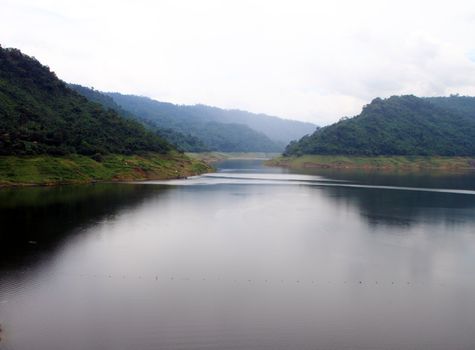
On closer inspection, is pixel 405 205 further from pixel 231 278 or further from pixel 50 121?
pixel 50 121

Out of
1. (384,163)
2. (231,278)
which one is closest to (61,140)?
(231,278)

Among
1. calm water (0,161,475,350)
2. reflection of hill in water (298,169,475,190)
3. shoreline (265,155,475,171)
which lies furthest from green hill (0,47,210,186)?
shoreline (265,155,475,171)

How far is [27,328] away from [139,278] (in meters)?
8.48

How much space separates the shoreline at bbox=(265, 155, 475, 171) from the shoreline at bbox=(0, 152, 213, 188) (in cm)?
7108

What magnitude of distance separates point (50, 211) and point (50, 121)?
183ft

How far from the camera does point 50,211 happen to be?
49.2 m

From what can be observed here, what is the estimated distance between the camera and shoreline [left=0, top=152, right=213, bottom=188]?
7325 centimetres

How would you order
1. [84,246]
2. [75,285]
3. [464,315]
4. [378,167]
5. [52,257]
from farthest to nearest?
1. [378,167]
2. [84,246]
3. [52,257]
4. [75,285]
5. [464,315]

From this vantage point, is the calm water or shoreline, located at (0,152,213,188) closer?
the calm water

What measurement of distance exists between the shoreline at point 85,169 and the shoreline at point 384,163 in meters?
71.1

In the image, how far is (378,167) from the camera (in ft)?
541

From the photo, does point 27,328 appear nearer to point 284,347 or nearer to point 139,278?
point 139,278

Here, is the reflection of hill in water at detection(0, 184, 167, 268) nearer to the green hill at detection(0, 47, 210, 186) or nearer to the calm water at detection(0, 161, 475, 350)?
the calm water at detection(0, 161, 475, 350)

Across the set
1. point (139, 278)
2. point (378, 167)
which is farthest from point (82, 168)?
point (378, 167)
